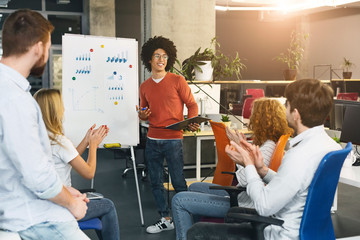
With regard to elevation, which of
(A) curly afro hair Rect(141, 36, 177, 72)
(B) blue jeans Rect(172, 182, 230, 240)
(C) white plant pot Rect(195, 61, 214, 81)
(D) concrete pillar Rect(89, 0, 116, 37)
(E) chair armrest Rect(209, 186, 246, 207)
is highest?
(D) concrete pillar Rect(89, 0, 116, 37)

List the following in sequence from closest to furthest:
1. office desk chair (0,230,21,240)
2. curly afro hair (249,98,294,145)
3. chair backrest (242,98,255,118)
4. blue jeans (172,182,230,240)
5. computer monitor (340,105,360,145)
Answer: office desk chair (0,230,21,240) → blue jeans (172,182,230,240) → curly afro hair (249,98,294,145) → computer monitor (340,105,360,145) → chair backrest (242,98,255,118)

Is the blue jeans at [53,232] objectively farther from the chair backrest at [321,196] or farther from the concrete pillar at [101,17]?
the concrete pillar at [101,17]

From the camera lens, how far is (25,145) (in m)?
1.40

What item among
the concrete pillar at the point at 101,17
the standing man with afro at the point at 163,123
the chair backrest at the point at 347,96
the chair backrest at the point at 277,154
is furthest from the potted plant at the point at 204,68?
the concrete pillar at the point at 101,17

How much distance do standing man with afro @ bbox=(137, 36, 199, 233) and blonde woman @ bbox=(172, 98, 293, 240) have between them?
763 millimetres

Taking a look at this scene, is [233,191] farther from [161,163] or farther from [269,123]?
[161,163]

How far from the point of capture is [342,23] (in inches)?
571

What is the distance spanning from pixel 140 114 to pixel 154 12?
129 inches

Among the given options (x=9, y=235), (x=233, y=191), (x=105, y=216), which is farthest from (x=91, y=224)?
(x=9, y=235)

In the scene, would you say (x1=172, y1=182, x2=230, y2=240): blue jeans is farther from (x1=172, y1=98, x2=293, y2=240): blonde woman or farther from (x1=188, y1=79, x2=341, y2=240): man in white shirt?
(x1=188, y1=79, x2=341, y2=240): man in white shirt

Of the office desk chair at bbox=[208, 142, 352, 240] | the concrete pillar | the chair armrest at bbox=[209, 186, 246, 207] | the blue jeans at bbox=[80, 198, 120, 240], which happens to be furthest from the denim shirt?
the concrete pillar

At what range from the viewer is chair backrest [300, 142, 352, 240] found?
1746 mm

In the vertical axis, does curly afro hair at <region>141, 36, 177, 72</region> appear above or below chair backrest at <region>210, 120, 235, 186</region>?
above

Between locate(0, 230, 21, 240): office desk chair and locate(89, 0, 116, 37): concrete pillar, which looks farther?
locate(89, 0, 116, 37): concrete pillar
